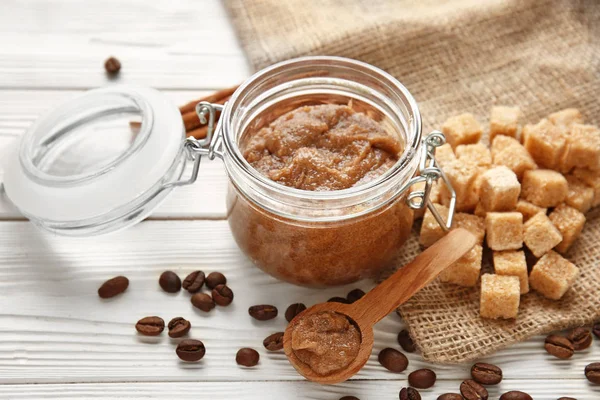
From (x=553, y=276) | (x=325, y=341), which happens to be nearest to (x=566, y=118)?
(x=553, y=276)

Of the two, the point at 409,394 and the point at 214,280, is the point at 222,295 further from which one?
the point at 409,394

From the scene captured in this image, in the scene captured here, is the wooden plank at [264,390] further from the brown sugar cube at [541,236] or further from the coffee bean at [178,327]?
the brown sugar cube at [541,236]

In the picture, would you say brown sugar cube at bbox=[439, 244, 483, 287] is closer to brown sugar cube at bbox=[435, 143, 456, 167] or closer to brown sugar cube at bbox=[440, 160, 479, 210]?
A: brown sugar cube at bbox=[440, 160, 479, 210]

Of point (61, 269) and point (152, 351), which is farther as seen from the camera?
point (61, 269)

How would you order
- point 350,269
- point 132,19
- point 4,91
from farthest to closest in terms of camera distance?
point 132,19 → point 4,91 → point 350,269

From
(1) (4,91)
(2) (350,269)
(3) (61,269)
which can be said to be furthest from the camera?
(1) (4,91)

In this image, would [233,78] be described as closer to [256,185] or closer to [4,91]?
[4,91]

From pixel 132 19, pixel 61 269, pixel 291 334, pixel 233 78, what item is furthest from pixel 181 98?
pixel 291 334
